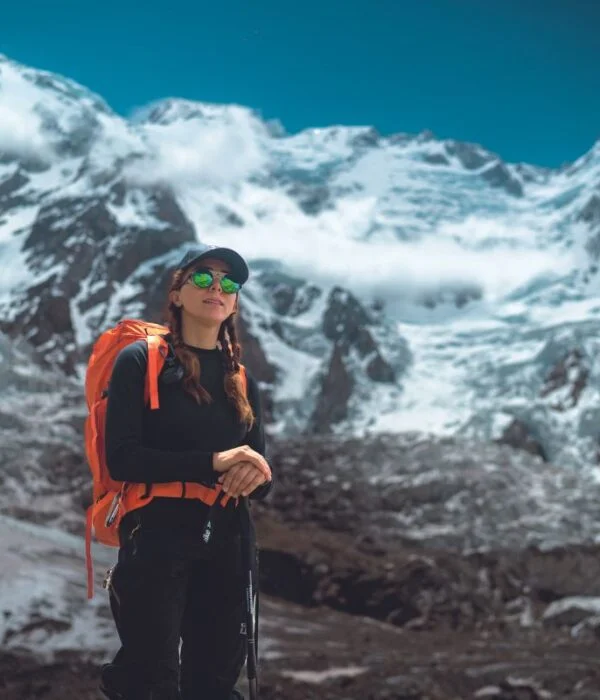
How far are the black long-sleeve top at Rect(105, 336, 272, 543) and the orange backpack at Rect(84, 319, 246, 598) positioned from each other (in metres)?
0.04

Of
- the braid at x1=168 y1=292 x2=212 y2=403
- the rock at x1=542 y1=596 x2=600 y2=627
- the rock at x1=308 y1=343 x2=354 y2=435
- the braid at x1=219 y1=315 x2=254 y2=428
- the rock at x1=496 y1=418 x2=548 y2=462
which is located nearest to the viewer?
the braid at x1=168 y1=292 x2=212 y2=403

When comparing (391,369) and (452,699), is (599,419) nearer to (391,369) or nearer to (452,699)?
(391,369)

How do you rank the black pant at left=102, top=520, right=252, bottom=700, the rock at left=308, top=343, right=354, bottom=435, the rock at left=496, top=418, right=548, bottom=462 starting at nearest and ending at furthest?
the black pant at left=102, top=520, right=252, bottom=700 < the rock at left=496, top=418, right=548, bottom=462 < the rock at left=308, top=343, right=354, bottom=435

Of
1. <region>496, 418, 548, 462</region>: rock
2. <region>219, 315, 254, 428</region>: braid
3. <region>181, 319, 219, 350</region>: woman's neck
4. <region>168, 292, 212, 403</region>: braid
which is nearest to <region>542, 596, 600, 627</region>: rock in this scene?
<region>219, 315, 254, 428</region>: braid

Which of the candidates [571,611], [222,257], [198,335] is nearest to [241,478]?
[198,335]

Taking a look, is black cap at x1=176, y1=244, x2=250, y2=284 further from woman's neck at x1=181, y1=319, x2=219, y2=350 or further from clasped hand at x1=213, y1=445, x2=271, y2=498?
clasped hand at x1=213, y1=445, x2=271, y2=498

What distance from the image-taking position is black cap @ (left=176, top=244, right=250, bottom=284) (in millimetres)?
4125

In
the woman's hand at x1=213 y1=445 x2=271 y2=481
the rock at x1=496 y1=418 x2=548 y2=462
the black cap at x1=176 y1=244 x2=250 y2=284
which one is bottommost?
the woman's hand at x1=213 y1=445 x2=271 y2=481

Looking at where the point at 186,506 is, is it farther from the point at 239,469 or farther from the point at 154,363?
the point at 154,363

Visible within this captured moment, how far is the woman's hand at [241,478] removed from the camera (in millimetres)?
3768

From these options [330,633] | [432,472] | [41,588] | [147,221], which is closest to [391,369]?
[147,221]

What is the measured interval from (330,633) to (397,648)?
193 cm

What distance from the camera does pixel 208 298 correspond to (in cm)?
410

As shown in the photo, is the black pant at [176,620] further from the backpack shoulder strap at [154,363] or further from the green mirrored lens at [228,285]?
the green mirrored lens at [228,285]
